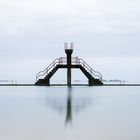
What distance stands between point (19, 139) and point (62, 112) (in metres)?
10.2

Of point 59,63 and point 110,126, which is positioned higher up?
point 59,63

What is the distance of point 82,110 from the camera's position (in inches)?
1029

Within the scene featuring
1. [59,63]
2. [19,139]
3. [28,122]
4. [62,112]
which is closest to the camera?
[19,139]

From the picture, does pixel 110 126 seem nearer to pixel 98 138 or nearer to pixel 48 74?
pixel 98 138

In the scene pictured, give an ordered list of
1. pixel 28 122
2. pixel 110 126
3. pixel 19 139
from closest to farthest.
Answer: pixel 19 139 → pixel 110 126 → pixel 28 122

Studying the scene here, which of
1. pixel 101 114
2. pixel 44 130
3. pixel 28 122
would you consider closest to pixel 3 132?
pixel 44 130

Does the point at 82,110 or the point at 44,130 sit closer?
the point at 44,130

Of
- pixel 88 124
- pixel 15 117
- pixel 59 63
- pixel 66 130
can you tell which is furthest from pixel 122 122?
pixel 59 63

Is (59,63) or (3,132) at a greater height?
(59,63)

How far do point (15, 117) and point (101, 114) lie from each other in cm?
402

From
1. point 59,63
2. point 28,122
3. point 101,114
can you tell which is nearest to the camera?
point 28,122

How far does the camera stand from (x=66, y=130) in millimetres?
17281

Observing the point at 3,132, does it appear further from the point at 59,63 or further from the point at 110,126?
the point at 59,63

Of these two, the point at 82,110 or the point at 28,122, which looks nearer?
the point at 28,122
